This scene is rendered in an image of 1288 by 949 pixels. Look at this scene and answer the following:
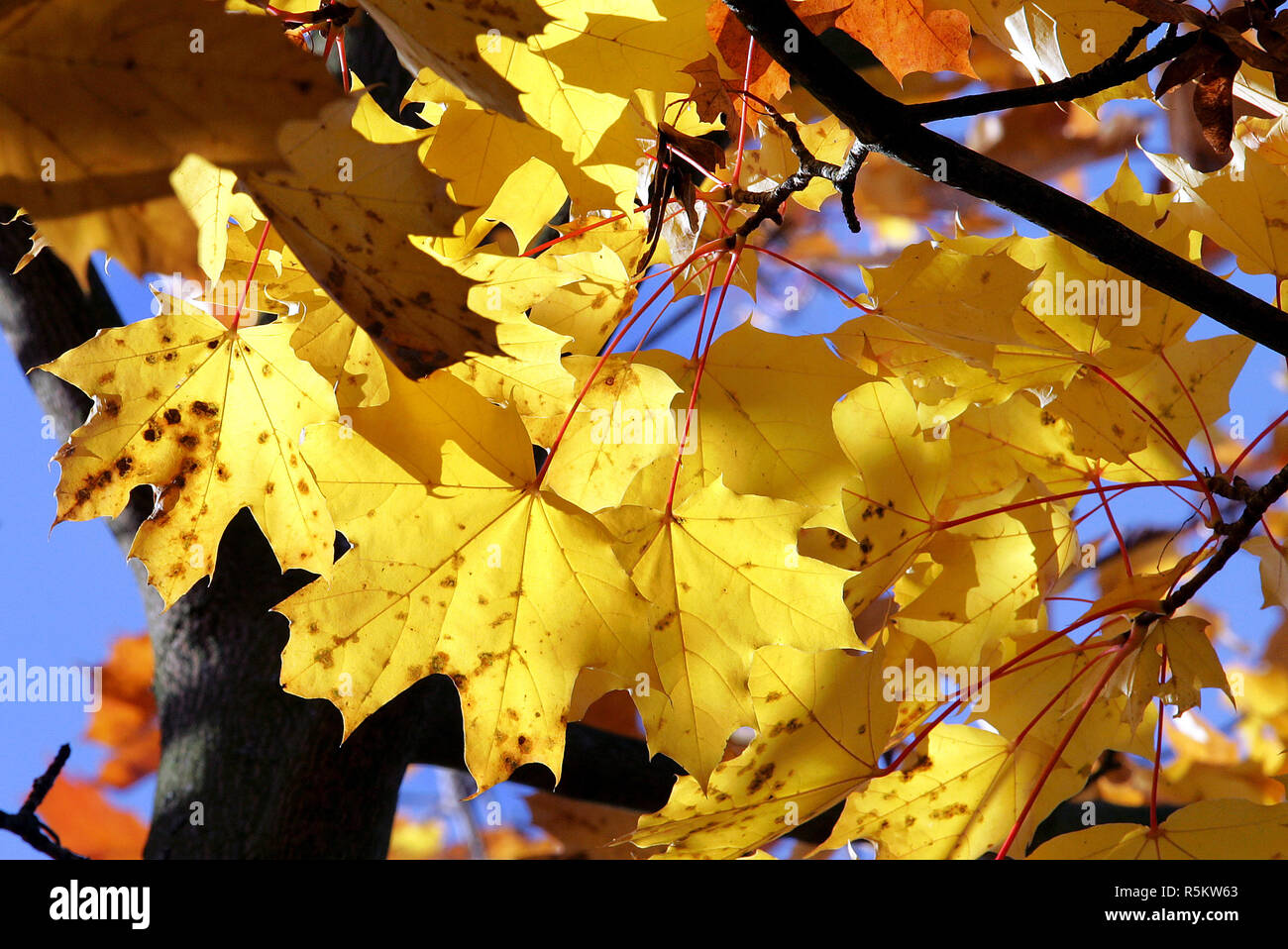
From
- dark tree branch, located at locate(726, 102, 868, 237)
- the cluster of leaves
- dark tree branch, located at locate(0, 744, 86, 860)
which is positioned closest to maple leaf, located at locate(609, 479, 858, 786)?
the cluster of leaves

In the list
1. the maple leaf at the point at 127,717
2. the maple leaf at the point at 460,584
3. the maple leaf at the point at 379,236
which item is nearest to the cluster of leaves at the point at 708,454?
the maple leaf at the point at 460,584

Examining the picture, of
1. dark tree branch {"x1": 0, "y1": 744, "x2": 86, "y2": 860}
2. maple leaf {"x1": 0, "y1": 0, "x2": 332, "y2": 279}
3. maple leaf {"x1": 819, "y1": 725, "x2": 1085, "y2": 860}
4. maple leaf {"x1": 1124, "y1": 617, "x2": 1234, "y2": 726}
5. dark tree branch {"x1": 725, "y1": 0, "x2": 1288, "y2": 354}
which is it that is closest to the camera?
maple leaf {"x1": 0, "y1": 0, "x2": 332, "y2": 279}

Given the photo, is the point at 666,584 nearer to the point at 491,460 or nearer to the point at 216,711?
the point at 491,460

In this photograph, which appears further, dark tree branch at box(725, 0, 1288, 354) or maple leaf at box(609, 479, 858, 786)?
maple leaf at box(609, 479, 858, 786)

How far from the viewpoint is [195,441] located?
2.35 feet

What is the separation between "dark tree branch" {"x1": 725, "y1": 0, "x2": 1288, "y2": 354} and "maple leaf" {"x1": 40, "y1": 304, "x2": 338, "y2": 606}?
1.40 feet

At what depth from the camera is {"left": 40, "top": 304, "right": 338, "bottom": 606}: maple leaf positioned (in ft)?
2.26

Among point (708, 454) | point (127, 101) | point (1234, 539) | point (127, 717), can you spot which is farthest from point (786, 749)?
point (127, 717)

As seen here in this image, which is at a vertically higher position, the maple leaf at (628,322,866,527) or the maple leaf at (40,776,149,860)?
the maple leaf at (628,322,866,527)

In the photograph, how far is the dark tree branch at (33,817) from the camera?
3.38 feet

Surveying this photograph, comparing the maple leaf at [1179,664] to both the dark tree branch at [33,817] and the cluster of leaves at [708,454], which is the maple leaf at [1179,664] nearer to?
the cluster of leaves at [708,454]

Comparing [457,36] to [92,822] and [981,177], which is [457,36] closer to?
[981,177]

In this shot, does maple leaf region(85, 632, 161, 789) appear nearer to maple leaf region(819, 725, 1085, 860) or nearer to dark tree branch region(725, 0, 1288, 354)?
maple leaf region(819, 725, 1085, 860)

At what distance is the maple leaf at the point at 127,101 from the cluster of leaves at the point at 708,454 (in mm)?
156
